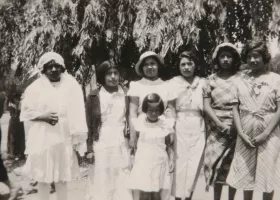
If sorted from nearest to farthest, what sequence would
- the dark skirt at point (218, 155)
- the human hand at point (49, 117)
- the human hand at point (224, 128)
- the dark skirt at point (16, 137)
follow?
the human hand at point (49, 117) < the human hand at point (224, 128) < the dark skirt at point (218, 155) < the dark skirt at point (16, 137)

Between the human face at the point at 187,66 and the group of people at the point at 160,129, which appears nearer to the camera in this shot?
the group of people at the point at 160,129

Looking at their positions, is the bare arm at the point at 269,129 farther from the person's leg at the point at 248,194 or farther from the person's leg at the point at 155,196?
the person's leg at the point at 155,196

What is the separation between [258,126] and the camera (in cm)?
387

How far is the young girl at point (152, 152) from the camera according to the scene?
4.02 metres

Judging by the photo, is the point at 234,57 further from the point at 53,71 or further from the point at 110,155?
the point at 53,71

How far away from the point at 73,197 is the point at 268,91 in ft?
9.28

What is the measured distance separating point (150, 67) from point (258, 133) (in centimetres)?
126

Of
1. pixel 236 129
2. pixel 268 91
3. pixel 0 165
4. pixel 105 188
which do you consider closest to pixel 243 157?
pixel 236 129

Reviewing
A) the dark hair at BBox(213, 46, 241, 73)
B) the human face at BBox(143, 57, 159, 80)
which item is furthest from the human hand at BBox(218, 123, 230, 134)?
the human face at BBox(143, 57, 159, 80)

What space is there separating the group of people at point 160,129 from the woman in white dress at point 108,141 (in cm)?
1

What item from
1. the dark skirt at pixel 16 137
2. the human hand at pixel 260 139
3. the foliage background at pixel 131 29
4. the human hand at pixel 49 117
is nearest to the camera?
the human hand at pixel 260 139

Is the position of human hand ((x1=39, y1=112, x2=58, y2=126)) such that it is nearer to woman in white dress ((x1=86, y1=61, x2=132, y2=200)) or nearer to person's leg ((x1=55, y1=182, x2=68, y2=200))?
woman in white dress ((x1=86, y1=61, x2=132, y2=200))

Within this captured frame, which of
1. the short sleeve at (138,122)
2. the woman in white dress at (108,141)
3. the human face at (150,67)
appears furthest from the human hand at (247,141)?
the woman in white dress at (108,141)

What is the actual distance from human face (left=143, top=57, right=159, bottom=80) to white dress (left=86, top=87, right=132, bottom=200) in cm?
41
